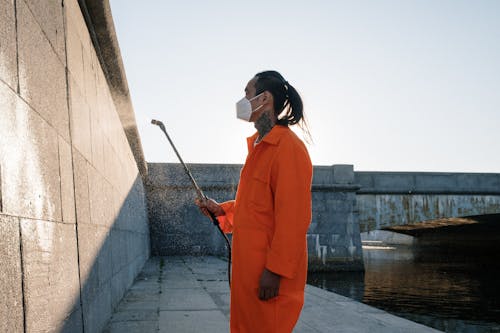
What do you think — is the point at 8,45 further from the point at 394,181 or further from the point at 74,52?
the point at 394,181

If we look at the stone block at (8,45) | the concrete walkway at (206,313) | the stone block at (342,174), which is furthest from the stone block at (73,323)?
the stone block at (342,174)

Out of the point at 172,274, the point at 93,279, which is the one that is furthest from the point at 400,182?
the point at 93,279

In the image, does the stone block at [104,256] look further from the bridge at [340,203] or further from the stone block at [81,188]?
the bridge at [340,203]

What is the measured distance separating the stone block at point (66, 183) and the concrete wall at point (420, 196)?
13726 mm

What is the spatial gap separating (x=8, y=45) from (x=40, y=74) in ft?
1.33

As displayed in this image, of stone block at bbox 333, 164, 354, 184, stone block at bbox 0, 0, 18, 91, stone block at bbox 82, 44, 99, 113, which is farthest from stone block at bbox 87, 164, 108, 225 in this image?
stone block at bbox 333, 164, 354, 184

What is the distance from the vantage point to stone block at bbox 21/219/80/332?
1.60 m

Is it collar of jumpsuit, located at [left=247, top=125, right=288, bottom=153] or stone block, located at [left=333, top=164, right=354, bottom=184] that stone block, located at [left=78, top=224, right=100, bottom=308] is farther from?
stone block, located at [left=333, top=164, right=354, bottom=184]

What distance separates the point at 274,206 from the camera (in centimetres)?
193

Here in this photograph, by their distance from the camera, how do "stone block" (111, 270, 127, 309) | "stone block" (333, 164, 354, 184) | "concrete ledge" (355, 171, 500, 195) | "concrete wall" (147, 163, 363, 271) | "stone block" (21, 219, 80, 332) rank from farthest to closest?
"concrete ledge" (355, 171, 500, 195) → "stone block" (333, 164, 354, 184) → "concrete wall" (147, 163, 363, 271) → "stone block" (111, 270, 127, 309) → "stone block" (21, 219, 80, 332)

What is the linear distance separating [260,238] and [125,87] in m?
3.33

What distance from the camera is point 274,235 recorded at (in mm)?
1839

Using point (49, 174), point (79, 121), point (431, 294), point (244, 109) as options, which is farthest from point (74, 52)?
point (431, 294)

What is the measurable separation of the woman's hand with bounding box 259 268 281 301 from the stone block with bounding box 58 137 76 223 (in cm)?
103
